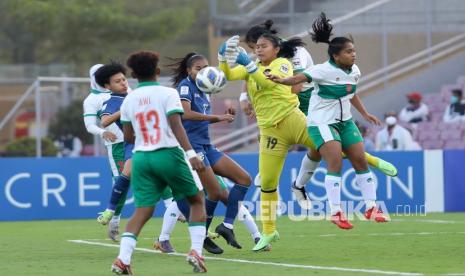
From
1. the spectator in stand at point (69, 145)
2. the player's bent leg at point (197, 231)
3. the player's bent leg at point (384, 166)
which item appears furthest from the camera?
the spectator in stand at point (69, 145)

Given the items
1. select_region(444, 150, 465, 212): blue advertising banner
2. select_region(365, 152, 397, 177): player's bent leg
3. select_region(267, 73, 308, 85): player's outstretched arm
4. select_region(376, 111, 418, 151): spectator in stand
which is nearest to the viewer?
select_region(267, 73, 308, 85): player's outstretched arm

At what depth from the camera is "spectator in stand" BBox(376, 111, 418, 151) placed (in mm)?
25641

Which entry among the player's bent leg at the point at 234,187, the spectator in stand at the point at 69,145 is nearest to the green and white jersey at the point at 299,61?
the player's bent leg at the point at 234,187

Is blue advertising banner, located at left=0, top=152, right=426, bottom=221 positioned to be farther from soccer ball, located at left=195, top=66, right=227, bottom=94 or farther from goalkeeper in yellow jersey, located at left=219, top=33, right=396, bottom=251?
soccer ball, located at left=195, top=66, right=227, bottom=94

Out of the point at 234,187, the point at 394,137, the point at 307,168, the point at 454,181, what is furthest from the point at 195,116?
the point at 394,137

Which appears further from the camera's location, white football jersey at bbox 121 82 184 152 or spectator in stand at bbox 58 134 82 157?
spectator in stand at bbox 58 134 82 157

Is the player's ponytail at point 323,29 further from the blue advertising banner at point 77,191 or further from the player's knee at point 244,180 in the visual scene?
the blue advertising banner at point 77,191

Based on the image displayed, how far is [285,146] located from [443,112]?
Result: 14.1m

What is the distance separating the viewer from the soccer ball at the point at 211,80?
13.7m

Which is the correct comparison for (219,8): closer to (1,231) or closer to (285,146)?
(1,231)

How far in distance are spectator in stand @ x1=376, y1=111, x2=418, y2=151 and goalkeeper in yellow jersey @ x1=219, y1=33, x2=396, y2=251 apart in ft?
35.4

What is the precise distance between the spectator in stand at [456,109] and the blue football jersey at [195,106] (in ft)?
44.8

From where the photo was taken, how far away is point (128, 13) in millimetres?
52406

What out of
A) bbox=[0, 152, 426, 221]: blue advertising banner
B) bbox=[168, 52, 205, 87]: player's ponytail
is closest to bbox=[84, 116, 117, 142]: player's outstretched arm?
bbox=[168, 52, 205, 87]: player's ponytail
